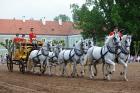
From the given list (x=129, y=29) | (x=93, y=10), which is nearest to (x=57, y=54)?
(x=129, y=29)

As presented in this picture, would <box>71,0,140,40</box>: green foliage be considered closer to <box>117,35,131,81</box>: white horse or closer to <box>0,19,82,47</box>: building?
<box>117,35,131,81</box>: white horse

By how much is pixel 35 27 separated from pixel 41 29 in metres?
1.60

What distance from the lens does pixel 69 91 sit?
53.3ft

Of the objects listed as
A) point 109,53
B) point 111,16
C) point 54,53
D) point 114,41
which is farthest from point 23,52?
point 111,16

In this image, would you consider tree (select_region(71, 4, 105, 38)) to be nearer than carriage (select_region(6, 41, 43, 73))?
No

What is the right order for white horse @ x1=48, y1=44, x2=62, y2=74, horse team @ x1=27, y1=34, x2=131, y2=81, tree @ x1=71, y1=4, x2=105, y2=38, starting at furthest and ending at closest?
tree @ x1=71, y1=4, x2=105, y2=38, white horse @ x1=48, y1=44, x2=62, y2=74, horse team @ x1=27, y1=34, x2=131, y2=81

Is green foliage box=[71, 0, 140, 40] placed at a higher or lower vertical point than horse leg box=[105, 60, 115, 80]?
higher

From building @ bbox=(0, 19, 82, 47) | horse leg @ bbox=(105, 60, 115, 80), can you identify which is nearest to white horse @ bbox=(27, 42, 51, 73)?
horse leg @ bbox=(105, 60, 115, 80)

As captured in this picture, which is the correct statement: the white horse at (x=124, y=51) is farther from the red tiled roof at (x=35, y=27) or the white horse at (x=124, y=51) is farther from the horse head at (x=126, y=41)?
the red tiled roof at (x=35, y=27)

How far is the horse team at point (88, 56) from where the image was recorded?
2156 cm

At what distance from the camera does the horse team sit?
849 inches

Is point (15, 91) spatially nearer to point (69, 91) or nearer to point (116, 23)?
point (69, 91)

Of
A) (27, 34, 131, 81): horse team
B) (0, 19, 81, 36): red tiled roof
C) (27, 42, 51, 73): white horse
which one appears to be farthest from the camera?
(0, 19, 81, 36): red tiled roof

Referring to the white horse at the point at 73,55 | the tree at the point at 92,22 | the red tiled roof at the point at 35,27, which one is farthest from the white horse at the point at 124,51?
the red tiled roof at the point at 35,27
